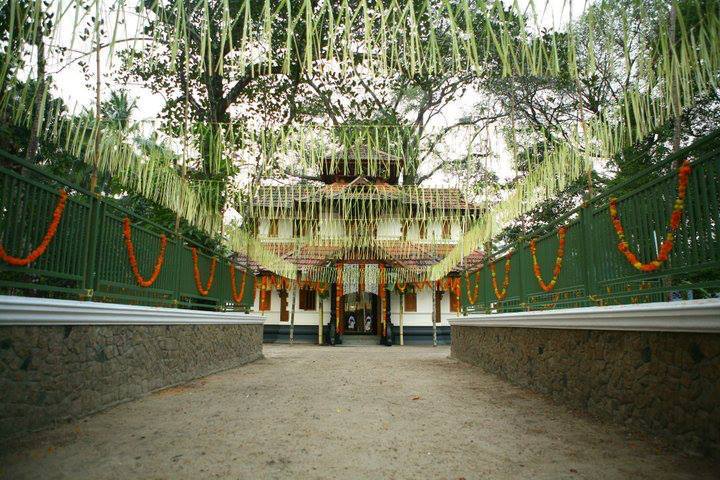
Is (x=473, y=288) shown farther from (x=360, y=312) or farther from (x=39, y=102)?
(x=360, y=312)

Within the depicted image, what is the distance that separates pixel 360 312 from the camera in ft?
77.3

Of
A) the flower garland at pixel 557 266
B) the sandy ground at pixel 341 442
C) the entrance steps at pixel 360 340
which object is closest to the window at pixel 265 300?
the entrance steps at pixel 360 340

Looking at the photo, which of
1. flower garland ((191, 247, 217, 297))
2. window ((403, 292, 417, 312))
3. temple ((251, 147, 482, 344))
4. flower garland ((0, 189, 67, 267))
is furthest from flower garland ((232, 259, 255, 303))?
window ((403, 292, 417, 312))

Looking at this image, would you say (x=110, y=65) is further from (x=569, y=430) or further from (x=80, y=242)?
(x=569, y=430)

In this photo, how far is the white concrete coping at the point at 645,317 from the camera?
2945 mm

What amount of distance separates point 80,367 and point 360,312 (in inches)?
762

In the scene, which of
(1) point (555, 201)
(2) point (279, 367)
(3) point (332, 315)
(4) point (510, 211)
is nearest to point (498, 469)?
(4) point (510, 211)

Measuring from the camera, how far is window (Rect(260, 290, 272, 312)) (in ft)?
72.1

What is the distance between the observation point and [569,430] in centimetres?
418

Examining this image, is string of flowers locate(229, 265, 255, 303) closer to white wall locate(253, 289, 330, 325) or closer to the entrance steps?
white wall locate(253, 289, 330, 325)

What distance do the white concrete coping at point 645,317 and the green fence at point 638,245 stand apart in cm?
20

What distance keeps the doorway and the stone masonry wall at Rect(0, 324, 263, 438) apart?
51.4 ft

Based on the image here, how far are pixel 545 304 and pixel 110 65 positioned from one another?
6.01m

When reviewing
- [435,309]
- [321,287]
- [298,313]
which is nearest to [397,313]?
[435,309]
